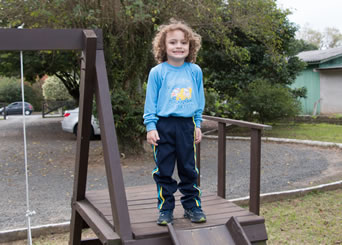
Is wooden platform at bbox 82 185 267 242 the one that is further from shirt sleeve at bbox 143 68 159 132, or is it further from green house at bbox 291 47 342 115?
green house at bbox 291 47 342 115

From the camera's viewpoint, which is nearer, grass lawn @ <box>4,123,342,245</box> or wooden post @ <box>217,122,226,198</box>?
wooden post @ <box>217,122,226,198</box>

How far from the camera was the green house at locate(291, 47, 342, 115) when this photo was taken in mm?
22188

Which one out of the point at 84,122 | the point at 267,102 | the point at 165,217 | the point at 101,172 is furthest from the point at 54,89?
the point at 165,217

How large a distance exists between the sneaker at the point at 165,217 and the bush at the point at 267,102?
11029mm

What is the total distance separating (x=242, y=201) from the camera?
5.54m

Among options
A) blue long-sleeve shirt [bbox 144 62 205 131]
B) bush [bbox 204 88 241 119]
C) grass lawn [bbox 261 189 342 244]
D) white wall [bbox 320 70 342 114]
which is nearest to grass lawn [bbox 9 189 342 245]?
grass lawn [bbox 261 189 342 244]

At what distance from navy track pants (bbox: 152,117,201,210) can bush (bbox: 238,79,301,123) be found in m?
10.9

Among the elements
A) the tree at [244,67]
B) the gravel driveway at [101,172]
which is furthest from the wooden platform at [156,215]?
the tree at [244,67]

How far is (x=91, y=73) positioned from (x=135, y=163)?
246 inches

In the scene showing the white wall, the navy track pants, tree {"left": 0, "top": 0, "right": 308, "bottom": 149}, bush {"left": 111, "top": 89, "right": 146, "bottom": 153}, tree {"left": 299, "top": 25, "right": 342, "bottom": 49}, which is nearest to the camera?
the navy track pants

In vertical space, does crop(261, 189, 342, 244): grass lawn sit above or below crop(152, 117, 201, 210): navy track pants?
below

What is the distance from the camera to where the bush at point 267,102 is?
44.9 feet

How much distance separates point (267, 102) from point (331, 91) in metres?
10.4

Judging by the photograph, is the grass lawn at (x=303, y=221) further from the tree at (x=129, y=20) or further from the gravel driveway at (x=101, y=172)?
the tree at (x=129, y=20)
